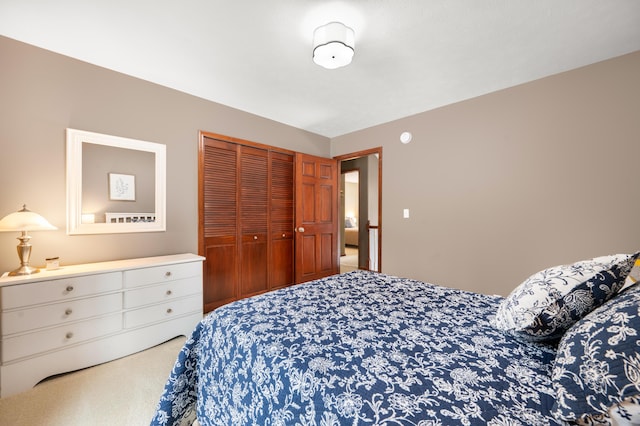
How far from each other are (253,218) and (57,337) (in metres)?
2.05

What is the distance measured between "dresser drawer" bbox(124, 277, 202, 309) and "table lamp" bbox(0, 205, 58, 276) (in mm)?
659

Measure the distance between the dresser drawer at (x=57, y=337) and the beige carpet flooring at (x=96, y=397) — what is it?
25 cm

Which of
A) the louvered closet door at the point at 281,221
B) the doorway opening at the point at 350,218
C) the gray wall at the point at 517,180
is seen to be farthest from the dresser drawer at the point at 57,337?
the doorway opening at the point at 350,218

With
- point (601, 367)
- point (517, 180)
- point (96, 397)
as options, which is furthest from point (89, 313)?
point (517, 180)

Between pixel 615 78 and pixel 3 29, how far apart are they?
4.86 metres

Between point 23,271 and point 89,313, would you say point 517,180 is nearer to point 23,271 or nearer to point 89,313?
point 89,313

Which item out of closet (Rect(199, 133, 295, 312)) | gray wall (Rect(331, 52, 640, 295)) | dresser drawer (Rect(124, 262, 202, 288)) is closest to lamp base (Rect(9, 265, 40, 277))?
dresser drawer (Rect(124, 262, 202, 288))

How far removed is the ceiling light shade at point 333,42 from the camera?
178cm

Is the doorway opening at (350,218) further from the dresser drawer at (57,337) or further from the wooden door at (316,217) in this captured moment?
the dresser drawer at (57,337)

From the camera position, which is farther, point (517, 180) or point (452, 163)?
point (452, 163)

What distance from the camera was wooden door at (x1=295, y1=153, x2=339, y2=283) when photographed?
377cm

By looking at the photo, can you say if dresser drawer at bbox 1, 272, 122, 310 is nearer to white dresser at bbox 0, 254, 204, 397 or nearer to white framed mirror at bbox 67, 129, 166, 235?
white dresser at bbox 0, 254, 204, 397

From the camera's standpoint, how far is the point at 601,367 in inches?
24.9

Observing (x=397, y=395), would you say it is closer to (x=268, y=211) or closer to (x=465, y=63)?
(x=465, y=63)
